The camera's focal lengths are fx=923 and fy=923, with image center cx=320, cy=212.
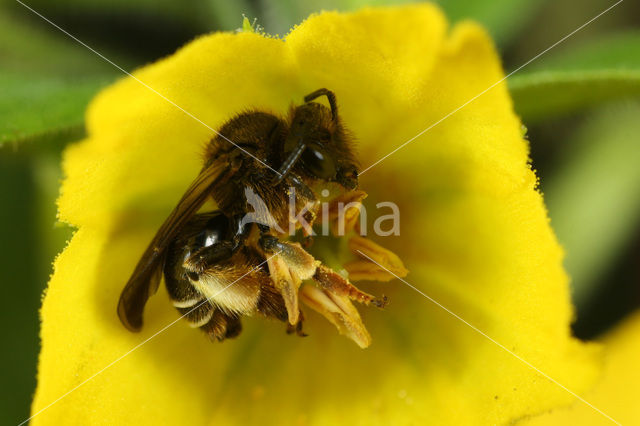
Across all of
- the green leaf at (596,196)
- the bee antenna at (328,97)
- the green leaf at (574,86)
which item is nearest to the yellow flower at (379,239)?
the bee antenna at (328,97)

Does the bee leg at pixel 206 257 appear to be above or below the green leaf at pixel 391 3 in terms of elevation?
above

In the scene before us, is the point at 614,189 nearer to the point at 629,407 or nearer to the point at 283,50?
the point at 629,407

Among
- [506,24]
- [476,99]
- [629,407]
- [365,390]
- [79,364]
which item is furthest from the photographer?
[506,24]

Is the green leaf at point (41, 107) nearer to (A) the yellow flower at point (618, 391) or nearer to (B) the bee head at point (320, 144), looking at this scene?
(B) the bee head at point (320, 144)

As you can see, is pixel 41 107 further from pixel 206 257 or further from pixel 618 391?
pixel 618 391

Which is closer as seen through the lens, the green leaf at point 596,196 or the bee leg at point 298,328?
the bee leg at point 298,328

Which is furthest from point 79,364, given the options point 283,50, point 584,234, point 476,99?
point 584,234

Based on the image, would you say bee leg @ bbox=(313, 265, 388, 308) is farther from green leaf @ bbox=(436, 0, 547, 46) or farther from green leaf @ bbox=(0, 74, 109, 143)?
green leaf @ bbox=(436, 0, 547, 46)

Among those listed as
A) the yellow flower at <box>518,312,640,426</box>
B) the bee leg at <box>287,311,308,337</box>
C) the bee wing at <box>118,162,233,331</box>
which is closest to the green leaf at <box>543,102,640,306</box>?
the yellow flower at <box>518,312,640,426</box>
